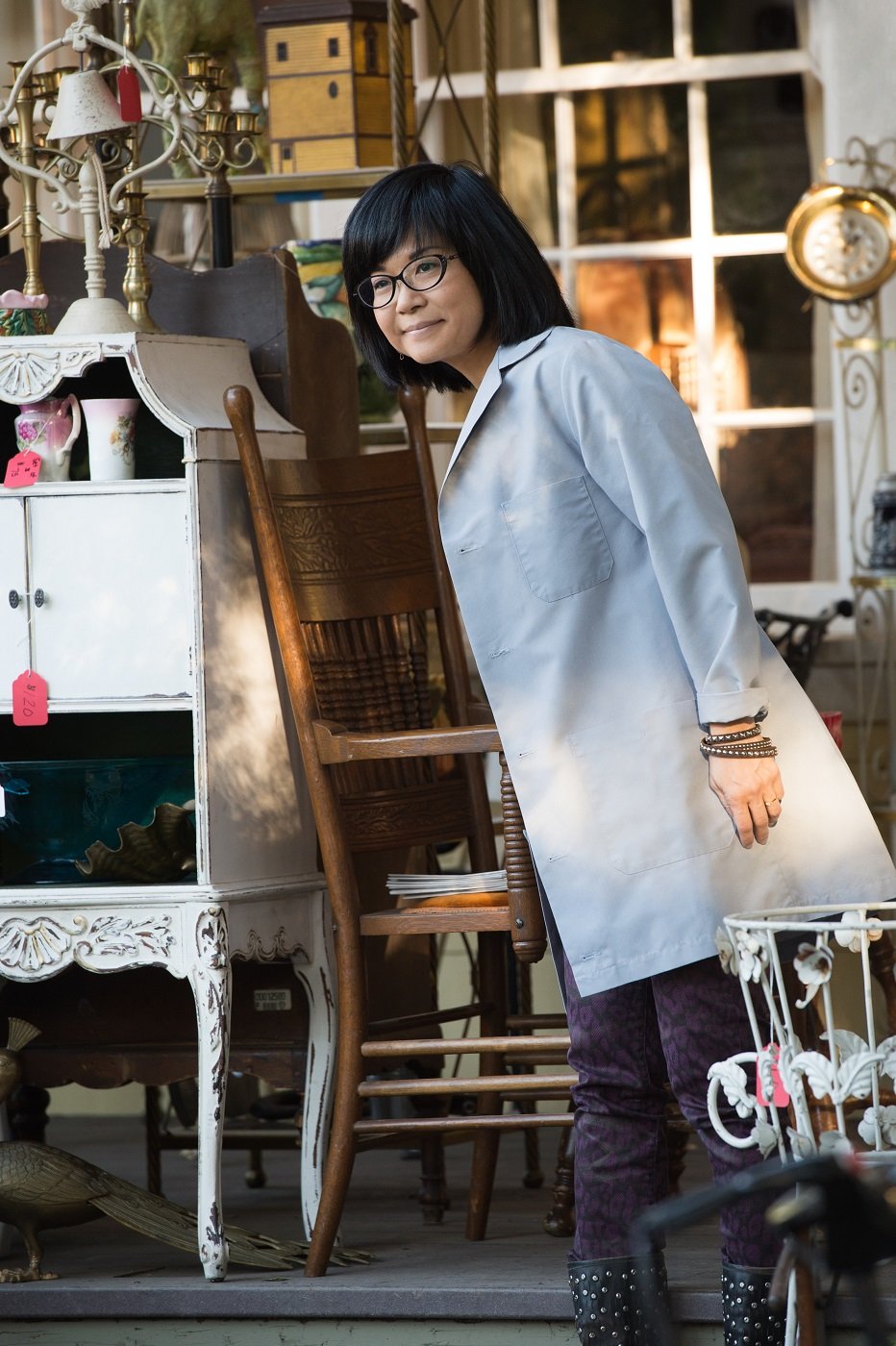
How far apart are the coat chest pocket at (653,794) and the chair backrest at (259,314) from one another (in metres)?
1.18

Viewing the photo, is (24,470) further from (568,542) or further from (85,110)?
(568,542)

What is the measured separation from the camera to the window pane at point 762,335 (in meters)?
4.64

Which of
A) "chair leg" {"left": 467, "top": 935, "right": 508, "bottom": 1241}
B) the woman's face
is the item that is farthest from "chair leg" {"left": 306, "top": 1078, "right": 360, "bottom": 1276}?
the woman's face

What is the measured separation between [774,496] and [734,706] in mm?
2757

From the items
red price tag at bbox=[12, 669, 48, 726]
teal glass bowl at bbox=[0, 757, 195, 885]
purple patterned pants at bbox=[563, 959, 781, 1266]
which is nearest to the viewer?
purple patterned pants at bbox=[563, 959, 781, 1266]

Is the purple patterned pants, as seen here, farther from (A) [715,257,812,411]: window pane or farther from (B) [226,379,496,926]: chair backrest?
(A) [715,257,812,411]: window pane

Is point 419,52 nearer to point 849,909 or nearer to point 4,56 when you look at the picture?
point 4,56

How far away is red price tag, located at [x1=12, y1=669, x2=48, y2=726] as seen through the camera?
275cm

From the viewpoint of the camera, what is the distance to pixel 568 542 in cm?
211

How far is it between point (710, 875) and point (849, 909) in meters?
0.22

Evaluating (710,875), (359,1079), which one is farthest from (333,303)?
(710,875)

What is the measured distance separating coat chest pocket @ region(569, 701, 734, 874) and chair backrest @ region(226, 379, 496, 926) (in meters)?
0.72

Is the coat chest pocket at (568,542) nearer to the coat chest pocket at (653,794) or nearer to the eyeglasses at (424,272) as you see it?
the coat chest pocket at (653,794)

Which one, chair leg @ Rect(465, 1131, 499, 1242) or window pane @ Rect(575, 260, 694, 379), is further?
window pane @ Rect(575, 260, 694, 379)
